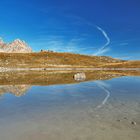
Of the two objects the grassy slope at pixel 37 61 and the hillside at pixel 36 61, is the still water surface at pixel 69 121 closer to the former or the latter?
the hillside at pixel 36 61

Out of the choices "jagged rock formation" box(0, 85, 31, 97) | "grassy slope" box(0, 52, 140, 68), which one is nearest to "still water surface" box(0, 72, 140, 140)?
"jagged rock formation" box(0, 85, 31, 97)

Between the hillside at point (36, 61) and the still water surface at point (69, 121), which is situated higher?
the hillside at point (36, 61)

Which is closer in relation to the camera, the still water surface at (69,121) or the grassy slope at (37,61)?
the still water surface at (69,121)

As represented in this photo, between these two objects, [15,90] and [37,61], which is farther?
[37,61]

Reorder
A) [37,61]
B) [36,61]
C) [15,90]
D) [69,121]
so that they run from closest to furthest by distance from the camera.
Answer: [69,121]
[15,90]
[36,61]
[37,61]

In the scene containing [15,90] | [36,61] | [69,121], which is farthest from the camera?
[36,61]

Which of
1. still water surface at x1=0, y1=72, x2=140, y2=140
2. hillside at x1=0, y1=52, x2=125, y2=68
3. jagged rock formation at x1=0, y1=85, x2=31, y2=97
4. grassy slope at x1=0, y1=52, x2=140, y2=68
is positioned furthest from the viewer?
grassy slope at x1=0, y1=52, x2=140, y2=68

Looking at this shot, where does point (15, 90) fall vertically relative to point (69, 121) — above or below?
above

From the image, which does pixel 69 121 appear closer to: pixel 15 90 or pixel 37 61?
pixel 15 90

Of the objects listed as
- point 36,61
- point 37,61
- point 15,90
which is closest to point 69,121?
point 15,90

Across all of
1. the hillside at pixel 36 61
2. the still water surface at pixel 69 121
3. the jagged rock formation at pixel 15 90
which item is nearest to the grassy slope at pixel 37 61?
the hillside at pixel 36 61

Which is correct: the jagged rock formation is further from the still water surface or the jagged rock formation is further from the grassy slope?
the grassy slope

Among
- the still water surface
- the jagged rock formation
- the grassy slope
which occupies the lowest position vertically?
the still water surface

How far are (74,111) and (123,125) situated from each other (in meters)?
3.20
